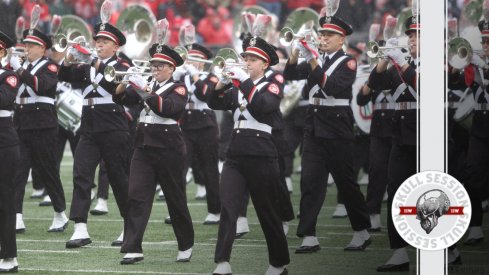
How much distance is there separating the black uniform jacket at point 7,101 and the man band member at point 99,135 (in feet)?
3.98

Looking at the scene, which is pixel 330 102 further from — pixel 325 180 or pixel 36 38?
pixel 36 38

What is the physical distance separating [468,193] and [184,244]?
8.99 feet

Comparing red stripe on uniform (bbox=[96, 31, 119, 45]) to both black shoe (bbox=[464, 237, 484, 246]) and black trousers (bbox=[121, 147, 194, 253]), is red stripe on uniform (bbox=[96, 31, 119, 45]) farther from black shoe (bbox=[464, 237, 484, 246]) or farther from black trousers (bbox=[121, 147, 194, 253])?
black shoe (bbox=[464, 237, 484, 246])

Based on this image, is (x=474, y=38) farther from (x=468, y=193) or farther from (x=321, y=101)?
(x=321, y=101)

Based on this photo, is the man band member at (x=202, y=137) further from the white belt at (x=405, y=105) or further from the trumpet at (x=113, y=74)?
the white belt at (x=405, y=105)

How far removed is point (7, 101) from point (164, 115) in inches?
40.3


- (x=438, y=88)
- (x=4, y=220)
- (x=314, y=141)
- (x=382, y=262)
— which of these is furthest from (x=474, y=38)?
(x=4, y=220)

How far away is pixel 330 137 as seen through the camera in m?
8.18

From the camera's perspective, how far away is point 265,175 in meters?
7.16

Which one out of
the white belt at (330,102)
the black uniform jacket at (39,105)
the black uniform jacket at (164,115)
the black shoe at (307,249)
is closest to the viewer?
the black uniform jacket at (164,115)

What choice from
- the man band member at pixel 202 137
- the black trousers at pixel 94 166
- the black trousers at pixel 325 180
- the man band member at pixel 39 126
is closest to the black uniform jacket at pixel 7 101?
the black trousers at pixel 94 166

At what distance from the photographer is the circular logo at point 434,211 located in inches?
218

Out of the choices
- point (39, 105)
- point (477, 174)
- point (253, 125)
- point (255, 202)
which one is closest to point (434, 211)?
point (477, 174)

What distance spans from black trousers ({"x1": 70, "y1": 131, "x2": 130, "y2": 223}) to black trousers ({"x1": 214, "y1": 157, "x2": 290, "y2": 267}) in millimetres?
1735
